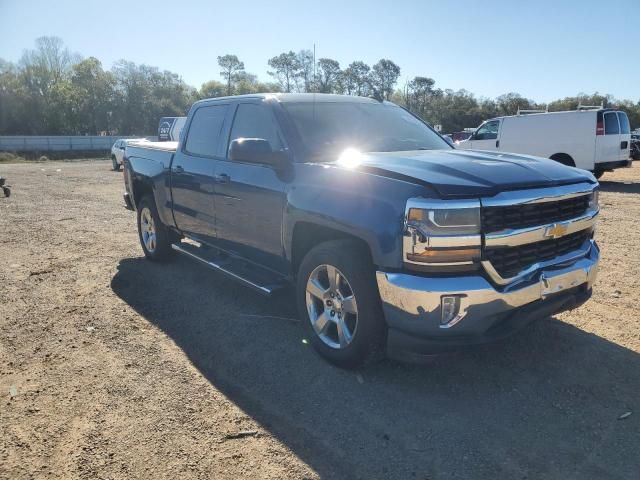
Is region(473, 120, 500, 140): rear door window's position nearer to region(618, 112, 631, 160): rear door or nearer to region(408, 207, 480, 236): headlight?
region(618, 112, 631, 160): rear door

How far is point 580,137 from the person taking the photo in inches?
567

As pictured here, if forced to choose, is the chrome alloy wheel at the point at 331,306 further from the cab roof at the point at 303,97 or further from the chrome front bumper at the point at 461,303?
the cab roof at the point at 303,97

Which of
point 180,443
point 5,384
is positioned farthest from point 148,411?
point 5,384

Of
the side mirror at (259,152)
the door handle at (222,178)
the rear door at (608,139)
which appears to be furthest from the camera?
the rear door at (608,139)

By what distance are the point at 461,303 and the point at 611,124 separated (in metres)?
14.3

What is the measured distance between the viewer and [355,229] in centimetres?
312

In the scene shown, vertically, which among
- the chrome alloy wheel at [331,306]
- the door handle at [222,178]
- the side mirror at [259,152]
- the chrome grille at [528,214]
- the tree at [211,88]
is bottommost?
the chrome alloy wheel at [331,306]

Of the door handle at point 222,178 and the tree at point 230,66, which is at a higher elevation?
the tree at point 230,66

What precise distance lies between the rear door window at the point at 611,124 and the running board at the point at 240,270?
13.2 m

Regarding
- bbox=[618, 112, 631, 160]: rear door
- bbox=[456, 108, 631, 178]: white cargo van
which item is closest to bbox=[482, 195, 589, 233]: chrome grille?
bbox=[456, 108, 631, 178]: white cargo van

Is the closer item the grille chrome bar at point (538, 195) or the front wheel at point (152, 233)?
the grille chrome bar at point (538, 195)

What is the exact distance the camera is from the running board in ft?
13.4

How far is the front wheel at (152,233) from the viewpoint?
242 inches

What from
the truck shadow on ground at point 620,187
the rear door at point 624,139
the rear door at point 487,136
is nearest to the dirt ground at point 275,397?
the truck shadow on ground at point 620,187
